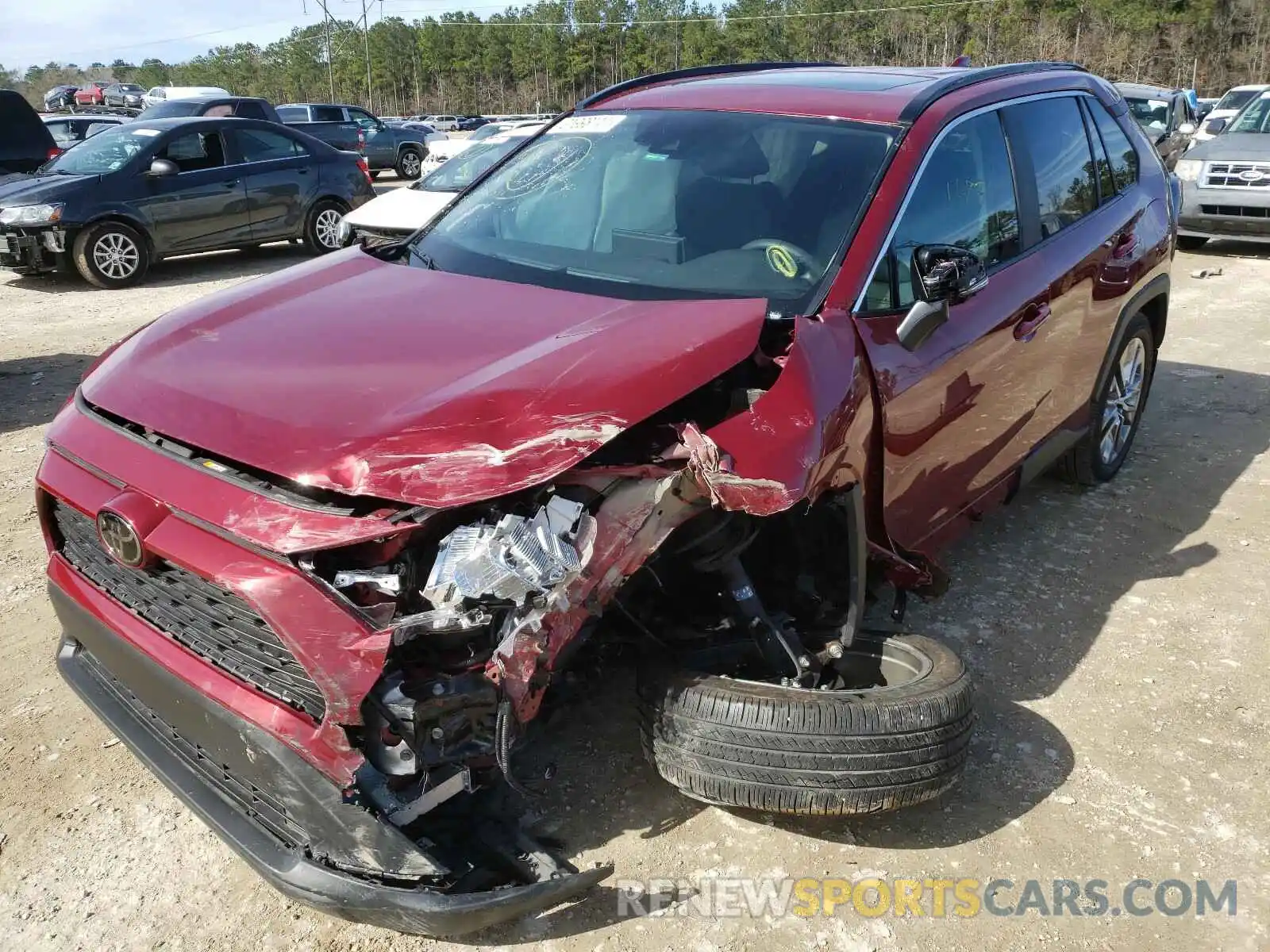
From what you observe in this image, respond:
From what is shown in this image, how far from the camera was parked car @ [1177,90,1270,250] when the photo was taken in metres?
10.6

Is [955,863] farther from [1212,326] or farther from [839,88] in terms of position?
[1212,326]

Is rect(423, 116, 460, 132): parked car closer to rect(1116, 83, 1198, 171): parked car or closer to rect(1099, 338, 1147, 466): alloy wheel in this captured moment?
rect(1116, 83, 1198, 171): parked car

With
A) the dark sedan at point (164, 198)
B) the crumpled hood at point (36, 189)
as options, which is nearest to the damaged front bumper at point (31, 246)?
the dark sedan at point (164, 198)

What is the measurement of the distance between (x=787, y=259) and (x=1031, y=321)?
1132mm

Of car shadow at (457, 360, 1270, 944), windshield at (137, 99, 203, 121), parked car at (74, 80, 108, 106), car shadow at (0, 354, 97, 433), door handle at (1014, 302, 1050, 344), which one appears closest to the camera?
car shadow at (457, 360, 1270, 944)

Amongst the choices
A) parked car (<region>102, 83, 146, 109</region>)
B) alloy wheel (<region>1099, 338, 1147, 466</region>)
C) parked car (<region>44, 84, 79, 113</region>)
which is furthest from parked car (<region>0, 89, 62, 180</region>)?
parked car (<region>44, 84, 79, 113</region>)

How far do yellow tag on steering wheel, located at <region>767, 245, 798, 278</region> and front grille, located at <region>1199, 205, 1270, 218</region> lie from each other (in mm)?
9838

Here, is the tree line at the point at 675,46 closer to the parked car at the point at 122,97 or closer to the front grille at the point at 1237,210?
the parked car at the point at 122,97

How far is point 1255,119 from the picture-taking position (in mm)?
11672

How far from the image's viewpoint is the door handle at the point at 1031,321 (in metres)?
3.56

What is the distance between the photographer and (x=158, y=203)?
34.0ft

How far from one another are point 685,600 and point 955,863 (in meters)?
0.98

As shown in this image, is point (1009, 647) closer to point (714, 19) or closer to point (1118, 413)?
point (1118, 413)

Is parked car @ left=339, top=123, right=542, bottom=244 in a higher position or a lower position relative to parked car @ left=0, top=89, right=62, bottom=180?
lower
